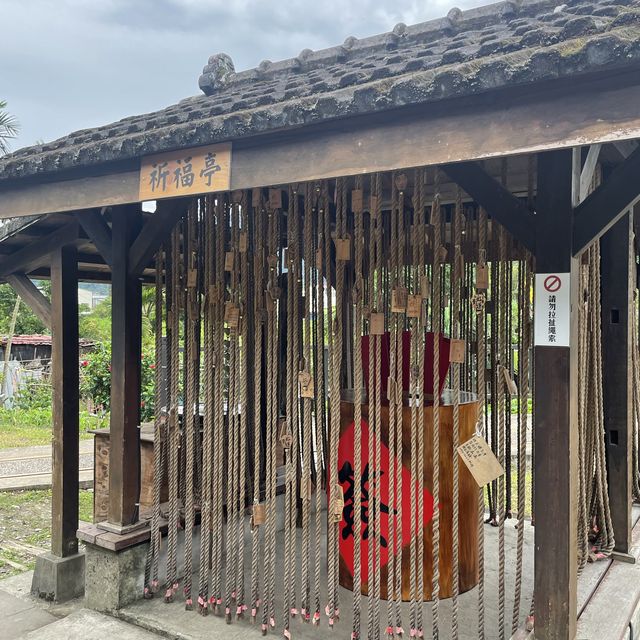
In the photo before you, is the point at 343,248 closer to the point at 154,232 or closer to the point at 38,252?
the point at 154,232

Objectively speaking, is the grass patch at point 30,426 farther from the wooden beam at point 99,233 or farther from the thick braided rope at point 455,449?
the thick braided rope at point 455,449

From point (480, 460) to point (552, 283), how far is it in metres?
0.77

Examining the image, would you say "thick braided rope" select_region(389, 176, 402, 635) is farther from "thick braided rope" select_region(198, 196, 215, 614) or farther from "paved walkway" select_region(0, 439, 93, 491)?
"paved walkway" select_region(0, 439, 93, 491)

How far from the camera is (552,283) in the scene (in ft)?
7.16

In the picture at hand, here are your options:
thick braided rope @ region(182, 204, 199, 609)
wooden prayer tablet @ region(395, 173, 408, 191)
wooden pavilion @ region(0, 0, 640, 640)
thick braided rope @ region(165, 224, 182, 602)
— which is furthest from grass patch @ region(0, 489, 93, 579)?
wooden prayer tablet @ region(395, 173, 408, 191)

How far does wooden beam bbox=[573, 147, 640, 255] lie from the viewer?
1.94 metres

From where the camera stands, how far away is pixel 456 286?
263 centimetres

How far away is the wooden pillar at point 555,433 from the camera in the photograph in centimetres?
216

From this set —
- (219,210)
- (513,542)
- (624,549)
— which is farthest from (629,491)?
(219,210)

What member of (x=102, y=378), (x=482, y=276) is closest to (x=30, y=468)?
(x=102, y=378)

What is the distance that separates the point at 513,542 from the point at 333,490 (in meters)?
1.79

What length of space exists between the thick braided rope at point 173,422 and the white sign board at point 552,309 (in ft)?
6.70

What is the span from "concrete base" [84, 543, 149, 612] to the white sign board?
8.30 feet

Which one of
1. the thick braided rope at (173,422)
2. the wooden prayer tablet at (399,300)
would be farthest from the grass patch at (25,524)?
the wooden prayer tablet at (399,300)
